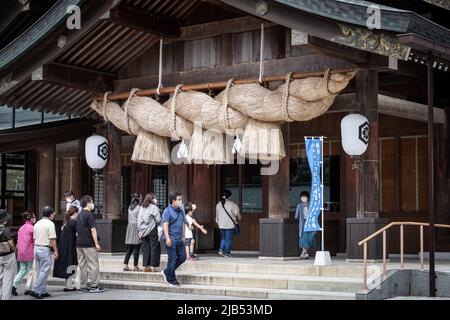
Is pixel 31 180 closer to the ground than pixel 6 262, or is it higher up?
higher up

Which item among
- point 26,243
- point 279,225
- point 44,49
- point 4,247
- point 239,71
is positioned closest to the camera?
point 4,247

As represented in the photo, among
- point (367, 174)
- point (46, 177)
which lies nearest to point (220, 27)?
point (367, 174)

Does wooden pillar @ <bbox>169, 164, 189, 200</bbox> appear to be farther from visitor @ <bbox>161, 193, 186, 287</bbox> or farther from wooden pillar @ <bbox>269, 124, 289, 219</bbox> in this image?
visitor @ <bbox>161, 193, 186, 287</bbox>

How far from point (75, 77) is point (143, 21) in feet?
6.88

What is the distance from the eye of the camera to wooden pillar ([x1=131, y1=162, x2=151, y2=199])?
2169 centimetres

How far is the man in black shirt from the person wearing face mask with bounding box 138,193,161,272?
112 inches

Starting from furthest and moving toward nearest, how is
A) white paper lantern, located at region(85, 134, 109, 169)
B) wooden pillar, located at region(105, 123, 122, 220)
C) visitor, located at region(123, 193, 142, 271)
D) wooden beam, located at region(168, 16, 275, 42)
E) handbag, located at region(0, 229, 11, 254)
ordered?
wooden pillar, located at region(105, 123, 122, 220) < white paper lantern, located at region(85, 134, 109, 169) < wooden beam, located at region(168, 16, 275, 42) < visitor, located at region(123, 193, 142, 271) < handbag, located at region(0, 229, 11, 254)

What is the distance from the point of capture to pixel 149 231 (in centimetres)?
1512

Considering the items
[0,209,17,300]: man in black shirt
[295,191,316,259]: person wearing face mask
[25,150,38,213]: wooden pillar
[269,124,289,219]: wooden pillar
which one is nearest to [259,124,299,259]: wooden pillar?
[269,124,289,219]: wooden pillar

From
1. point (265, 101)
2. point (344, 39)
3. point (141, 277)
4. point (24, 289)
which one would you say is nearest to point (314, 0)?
point (344, 39)

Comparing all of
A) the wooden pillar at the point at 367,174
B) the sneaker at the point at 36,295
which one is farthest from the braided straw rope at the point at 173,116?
the sneaker at the point at 36,295

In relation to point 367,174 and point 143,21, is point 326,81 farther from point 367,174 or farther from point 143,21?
point 143,21

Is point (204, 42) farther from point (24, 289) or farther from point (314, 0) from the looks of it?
point (24, 289)

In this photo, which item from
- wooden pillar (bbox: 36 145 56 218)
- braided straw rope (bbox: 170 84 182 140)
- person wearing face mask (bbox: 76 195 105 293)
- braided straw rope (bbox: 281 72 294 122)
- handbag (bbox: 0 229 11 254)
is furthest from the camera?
wooden pillar (bbox: 36 145 56 218)
